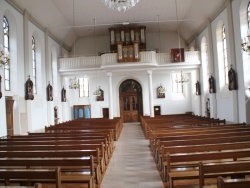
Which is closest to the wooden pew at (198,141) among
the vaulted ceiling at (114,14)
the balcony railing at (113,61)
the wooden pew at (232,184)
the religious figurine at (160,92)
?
the wooden pew at (232,184)

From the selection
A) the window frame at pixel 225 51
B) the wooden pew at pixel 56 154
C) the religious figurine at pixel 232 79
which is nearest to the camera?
the wooden pew at pixel 56 154

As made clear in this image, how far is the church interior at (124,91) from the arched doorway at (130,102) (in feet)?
0.29

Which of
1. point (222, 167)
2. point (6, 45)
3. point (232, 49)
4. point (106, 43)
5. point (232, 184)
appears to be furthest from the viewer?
point (106, 43)

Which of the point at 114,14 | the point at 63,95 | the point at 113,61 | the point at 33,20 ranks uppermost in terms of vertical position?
the point at 114,14

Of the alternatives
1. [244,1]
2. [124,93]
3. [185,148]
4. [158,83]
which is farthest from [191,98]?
[185,148]

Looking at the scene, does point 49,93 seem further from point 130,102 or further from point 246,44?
point 246,44

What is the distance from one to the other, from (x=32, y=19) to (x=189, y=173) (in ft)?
41.6

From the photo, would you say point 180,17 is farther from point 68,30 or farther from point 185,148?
point 185,148

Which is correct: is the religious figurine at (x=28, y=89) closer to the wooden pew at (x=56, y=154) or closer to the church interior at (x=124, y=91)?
the church interior at (x=124, y=91)

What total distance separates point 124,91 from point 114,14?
7.38 m

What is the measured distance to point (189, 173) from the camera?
4469mm

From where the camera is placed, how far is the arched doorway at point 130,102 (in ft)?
74.1

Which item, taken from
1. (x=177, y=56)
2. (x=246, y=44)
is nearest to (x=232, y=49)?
(x=246, y=44)

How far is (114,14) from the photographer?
17.6m
